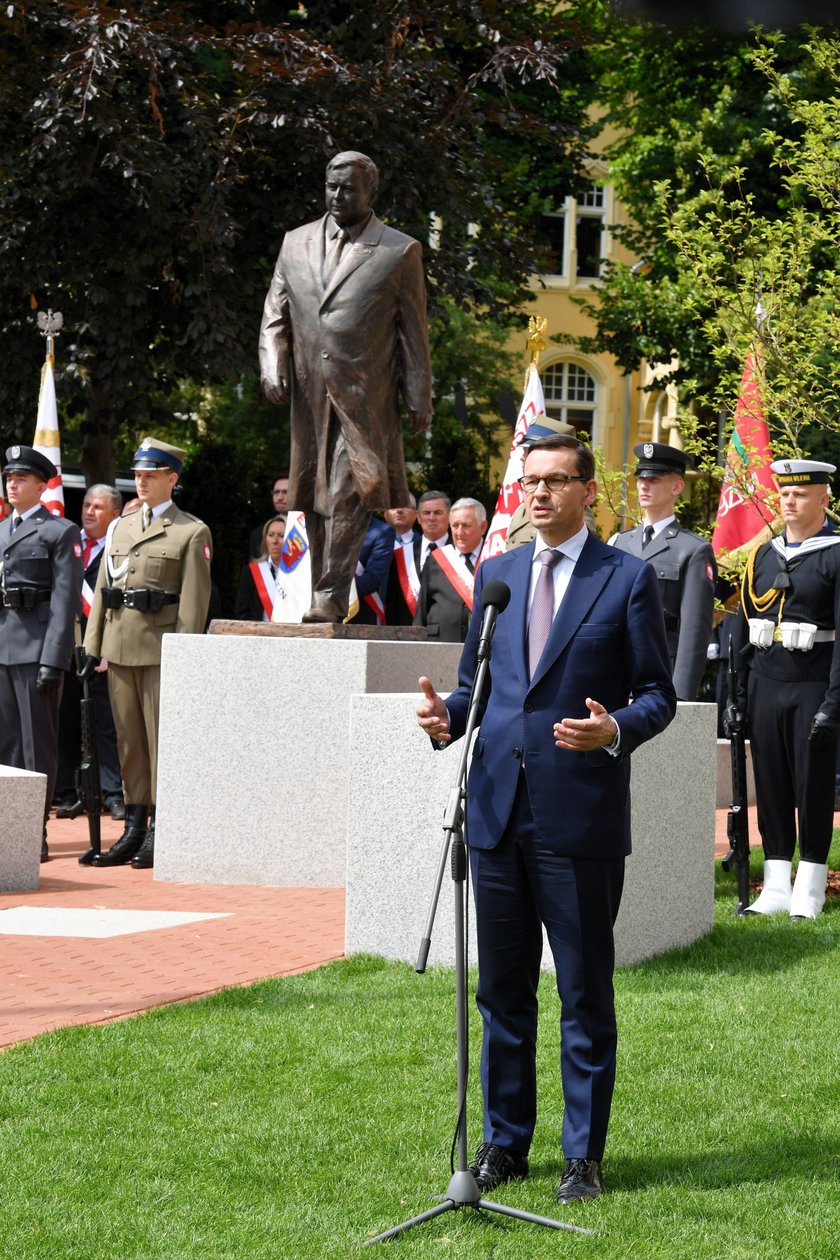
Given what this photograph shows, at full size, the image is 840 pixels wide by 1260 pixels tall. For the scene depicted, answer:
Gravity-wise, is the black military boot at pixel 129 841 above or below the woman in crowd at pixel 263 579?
below

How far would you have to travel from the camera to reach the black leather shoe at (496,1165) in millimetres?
4496

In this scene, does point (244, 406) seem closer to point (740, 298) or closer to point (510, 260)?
point (510, 260)

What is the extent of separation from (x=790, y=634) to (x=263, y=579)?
21.2ft

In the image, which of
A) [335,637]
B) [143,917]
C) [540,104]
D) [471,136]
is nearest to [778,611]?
[335,637]

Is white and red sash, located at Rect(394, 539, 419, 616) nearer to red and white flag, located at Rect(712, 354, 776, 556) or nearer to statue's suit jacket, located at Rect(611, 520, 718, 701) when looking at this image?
red and white flag, located at Rect(712, 354, 776, 556)

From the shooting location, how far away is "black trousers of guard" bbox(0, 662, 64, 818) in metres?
11.4

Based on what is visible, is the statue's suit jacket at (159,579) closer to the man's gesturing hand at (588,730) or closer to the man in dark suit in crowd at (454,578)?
the man in dark suit in crowd at (454,578)

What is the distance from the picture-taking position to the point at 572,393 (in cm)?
5116

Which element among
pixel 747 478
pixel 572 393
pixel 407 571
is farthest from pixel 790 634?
pixel 572 393

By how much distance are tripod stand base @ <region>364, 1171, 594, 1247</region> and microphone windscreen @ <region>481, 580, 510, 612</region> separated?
A: 1410mm

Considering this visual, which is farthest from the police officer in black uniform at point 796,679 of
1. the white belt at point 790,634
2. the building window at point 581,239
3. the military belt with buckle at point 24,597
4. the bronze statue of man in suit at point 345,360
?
the building window at point 581,239

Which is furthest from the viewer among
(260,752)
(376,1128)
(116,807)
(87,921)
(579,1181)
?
(116,807)

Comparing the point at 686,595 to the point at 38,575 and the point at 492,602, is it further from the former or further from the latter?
the point at 492,602

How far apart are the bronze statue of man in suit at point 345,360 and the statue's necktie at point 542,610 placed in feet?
18.2
